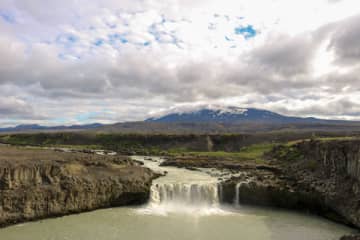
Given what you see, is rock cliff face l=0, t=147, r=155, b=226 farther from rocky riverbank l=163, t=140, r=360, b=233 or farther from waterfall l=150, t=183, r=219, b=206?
rocky riverbank l=163, t=140, r=360, b=233

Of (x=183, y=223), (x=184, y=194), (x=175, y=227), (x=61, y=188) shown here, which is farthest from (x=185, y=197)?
(x=61, y=188)

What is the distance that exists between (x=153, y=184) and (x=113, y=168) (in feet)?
21.6

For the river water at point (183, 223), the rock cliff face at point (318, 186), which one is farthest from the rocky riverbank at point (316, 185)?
the river water at point (183, 223)

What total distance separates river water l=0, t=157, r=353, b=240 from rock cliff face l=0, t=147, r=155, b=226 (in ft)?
4.03

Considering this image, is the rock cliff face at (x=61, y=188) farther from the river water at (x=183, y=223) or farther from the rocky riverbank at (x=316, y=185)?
the rocky riverbank at (x=316, y=185)

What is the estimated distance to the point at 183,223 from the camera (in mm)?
35062

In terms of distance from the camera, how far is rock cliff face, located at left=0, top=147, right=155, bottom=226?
3319 cm

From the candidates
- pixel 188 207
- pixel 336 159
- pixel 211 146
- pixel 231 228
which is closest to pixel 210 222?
pixel 231 228

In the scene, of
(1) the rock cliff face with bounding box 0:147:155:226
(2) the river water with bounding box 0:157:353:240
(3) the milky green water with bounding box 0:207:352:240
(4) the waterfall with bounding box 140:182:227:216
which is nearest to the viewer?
(3) the milky green water with bounding box 0:207:352:240

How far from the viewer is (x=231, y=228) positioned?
3359 centimetres

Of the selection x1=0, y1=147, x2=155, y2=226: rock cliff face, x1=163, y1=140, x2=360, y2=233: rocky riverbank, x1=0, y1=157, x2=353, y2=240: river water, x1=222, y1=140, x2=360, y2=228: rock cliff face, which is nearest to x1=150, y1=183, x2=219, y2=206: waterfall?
x1=0, y1=157, x2=353, y2=240: river water

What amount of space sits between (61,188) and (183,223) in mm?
15328

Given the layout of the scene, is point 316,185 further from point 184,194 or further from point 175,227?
point 175,227

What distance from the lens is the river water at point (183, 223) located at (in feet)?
102
